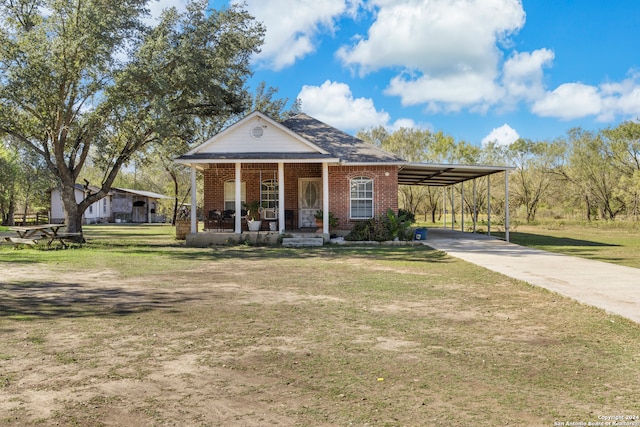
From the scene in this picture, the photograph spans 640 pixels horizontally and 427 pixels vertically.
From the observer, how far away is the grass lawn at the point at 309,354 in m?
3.55

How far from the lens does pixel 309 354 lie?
489 cm

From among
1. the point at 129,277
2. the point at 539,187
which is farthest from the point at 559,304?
the point at 539,187

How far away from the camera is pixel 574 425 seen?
10.8ft

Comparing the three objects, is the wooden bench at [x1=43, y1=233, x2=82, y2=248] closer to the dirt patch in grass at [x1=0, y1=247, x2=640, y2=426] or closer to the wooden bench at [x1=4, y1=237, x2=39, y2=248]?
the wooden bench at [x1=4, y1=237, x2=39, y2=248]

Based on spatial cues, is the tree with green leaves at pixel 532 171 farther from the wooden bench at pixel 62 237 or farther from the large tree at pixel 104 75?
the wooden bench at pixel 62 237

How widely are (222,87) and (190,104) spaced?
188 cm

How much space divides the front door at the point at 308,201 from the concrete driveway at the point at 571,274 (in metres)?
7.34

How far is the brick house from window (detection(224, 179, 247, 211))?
4cm

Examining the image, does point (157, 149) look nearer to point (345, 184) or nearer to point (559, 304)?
point (345, 184)

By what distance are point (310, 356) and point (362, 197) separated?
15779mm

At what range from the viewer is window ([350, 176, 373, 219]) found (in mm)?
20359

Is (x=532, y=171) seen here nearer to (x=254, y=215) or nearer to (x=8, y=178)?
(x=254, y=215)

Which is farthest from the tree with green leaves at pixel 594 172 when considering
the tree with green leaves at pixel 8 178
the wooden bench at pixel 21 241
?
A: the tree with green leaves at pixel 8 178

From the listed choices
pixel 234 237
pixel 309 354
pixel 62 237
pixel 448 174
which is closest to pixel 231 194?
pixel 234 237
